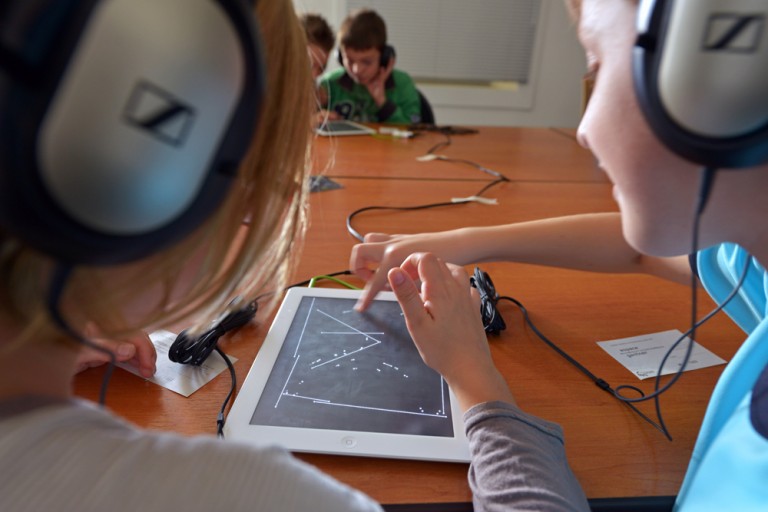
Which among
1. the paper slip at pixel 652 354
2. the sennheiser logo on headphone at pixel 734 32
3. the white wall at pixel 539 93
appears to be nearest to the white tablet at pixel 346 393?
the paper slip at pixel 652 354

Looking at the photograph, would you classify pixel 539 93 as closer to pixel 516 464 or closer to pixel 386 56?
pixel 386 56

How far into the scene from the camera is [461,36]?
3.44m

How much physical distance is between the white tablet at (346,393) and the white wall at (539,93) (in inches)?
123

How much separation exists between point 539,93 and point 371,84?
1.68m

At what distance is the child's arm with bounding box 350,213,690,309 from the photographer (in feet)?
2.75

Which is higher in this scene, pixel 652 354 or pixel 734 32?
pixel 734 32

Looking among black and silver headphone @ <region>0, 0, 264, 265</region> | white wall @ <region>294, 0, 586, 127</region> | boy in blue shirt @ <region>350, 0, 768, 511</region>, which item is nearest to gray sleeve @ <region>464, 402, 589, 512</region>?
boy in blue shirt @ <region>350, 0, 768, 511</region>

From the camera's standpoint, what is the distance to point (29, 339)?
0.30 m

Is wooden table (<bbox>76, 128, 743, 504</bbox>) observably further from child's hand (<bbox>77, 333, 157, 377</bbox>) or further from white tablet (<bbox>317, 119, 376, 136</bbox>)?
white tablet (<bbox>317, 119, 376, 136</bbox>)

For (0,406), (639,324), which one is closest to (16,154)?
(0,406)

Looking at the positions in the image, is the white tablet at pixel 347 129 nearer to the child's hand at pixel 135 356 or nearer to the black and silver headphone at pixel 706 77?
the child's hand at pixel 135 356

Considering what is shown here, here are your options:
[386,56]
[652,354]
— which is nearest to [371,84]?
[386,56]

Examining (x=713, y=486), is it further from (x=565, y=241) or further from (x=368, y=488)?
(x=565, y=241)

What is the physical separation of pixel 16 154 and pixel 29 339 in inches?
5.9
